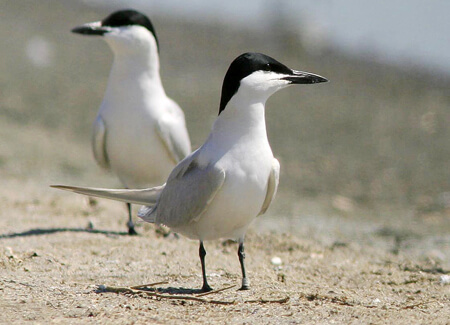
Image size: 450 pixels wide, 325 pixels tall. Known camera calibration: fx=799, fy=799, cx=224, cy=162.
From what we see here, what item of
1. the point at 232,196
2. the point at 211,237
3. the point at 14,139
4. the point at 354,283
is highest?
the point at 232,196

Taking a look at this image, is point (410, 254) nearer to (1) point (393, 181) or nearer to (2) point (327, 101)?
(1) point (393, 181)

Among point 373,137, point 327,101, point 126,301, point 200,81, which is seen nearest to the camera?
point 126,301

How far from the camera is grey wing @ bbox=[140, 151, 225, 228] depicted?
439 cm

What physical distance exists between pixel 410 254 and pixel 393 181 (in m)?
3.03

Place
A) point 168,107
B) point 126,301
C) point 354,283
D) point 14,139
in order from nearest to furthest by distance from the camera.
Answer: point 126,301, point 354,283, point 168,107, point 14,139

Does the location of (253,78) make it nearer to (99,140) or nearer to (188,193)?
(188,193)

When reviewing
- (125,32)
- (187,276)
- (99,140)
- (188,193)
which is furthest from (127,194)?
(125,32)

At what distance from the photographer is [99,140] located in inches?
259

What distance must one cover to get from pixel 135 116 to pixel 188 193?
2078 mm

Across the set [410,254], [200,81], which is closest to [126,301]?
[410,254]

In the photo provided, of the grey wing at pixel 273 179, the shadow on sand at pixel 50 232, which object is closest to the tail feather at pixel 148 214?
the grey wing at pixel 273 179

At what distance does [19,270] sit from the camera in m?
4.79

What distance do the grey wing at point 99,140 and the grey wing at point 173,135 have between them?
47 cm

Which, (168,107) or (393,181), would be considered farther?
(393,181)
